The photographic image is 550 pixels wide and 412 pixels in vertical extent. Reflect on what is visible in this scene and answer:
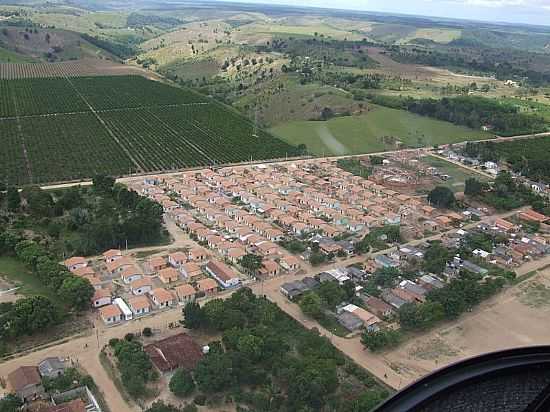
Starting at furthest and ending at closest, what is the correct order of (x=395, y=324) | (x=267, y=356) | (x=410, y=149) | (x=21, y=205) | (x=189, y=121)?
(x=189, y=121), (x=410, y=149), (x=21, y=205), (x=395, y=324), (x=267, y=356)

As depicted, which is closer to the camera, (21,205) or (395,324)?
(395,324)

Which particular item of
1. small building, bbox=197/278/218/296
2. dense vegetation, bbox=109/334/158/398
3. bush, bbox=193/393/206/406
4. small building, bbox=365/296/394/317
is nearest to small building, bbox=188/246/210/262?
small building, bbox=197/278/218/296

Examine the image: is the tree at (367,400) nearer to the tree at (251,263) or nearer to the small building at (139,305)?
the tree at (251,263)

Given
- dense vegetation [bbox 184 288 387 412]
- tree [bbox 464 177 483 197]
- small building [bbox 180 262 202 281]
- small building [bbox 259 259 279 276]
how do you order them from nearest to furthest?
dense vegetation [bbox 184 288 387 412], small building [bbox 180 262 202 281], small building [bbox 259 259 279 276], tree [bbox 464 177 483 197]

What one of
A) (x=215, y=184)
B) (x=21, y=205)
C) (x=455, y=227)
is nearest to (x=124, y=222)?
(x=21, y=205)

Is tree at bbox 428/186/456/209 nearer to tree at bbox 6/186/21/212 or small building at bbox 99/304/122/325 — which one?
small building at bbox 99/304/122/325

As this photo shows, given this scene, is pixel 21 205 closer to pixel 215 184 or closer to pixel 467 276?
Result: pixel 215 184
